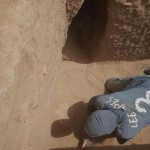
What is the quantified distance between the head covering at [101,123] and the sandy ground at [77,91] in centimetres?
36

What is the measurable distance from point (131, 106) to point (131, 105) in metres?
0.01

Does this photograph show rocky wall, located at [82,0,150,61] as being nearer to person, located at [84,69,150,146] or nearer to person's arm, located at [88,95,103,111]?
person, located at [84,69,150,146]

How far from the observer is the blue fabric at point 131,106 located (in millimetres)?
2047

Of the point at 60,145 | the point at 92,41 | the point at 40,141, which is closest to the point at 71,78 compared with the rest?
the point at 92,41

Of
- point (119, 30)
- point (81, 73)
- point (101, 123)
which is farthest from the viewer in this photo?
point (81, 73)

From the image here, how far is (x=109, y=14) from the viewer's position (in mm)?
2402

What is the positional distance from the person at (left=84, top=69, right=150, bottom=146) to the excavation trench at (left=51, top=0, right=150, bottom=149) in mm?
194

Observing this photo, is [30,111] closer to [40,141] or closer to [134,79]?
[40,141]

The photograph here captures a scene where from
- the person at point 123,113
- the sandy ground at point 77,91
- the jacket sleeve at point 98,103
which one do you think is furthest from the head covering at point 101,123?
the sandy ground at point 77,91

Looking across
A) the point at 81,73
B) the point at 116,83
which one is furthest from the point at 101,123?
the point at 81,73

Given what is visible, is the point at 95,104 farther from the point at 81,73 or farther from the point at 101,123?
the point at 81,73

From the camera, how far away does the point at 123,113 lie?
2.11 meters

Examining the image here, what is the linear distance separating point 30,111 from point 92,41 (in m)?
1.31

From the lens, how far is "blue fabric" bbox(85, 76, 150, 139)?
6.72ft
